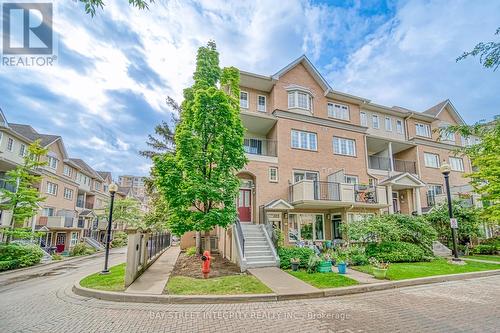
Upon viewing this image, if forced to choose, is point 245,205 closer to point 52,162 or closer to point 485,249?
point 485,249

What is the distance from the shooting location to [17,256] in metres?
16.4

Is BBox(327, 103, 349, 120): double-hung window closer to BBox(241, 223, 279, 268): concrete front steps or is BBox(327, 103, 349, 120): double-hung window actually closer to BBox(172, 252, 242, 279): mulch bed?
BBox(241, 223, 279, 268): concrete front steps

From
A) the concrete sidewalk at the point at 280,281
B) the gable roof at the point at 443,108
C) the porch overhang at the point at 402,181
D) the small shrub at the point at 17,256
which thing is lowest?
the small shrub at the point at 17,256

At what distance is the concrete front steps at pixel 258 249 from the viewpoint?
1112 centimetres

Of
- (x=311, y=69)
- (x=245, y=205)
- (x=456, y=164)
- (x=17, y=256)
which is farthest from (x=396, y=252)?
(x=17, y=256)

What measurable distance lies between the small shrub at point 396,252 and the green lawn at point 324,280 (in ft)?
16.1

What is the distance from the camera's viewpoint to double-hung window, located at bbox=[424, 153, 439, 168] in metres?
23.1

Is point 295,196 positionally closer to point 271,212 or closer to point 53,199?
point 271,212

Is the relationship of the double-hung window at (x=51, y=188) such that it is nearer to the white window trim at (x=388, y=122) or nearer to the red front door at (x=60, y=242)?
the red front door at (x=60, y=242)

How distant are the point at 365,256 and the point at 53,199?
33.9 m

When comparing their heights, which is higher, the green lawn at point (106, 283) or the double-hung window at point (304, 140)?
the double-hung window at point (304, 140)

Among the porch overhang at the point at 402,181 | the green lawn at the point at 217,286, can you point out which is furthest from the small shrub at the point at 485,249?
the green lawn at the point at 217,286

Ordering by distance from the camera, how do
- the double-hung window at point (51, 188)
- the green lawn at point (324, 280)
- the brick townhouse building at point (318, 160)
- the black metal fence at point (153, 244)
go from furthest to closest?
the double-hung window at point (51, 188)
the brick townhouse building at point (318, 160)
the black metal fence at point (153, 244)
the green lawn at point (324, 280)

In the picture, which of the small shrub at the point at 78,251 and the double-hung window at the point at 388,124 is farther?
the small shrub at the point at 78,251
